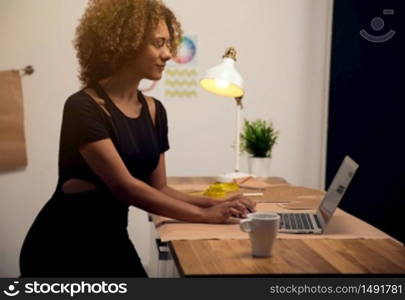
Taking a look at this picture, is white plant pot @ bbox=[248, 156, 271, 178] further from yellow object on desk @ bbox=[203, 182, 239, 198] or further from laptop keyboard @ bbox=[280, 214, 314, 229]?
laptop keyboard @ bbox=[280, 214, 314, 229]

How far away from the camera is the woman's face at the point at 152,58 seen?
81.4 inches

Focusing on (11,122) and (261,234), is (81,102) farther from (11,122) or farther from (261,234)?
(11,122)

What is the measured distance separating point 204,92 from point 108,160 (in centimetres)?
204

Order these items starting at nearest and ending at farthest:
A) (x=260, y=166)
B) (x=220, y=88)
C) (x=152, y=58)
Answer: (x=152, y=58)
(x=220, y=88)
(x=260, y=166)

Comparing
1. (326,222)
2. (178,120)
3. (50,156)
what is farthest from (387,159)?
(326,222)

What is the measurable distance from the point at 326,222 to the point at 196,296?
0.59 m

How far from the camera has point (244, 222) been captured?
1.53m

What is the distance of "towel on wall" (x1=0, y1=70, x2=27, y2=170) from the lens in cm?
366

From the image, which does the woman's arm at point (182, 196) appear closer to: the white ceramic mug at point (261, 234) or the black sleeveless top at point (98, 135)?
the black sleeveless top at point (98, 135)

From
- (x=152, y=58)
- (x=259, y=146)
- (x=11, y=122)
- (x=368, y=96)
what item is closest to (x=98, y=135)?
(x=152, y=58)

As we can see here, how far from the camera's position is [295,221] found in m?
1.94

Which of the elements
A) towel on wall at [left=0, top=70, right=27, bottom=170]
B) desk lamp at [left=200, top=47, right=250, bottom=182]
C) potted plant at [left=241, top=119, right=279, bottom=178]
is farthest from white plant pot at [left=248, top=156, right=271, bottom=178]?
towel on wall at [left=0, top=70, right=27, bottom=170]

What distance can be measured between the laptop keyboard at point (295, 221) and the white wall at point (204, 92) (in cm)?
188

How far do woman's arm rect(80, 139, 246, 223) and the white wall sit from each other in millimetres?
1930
